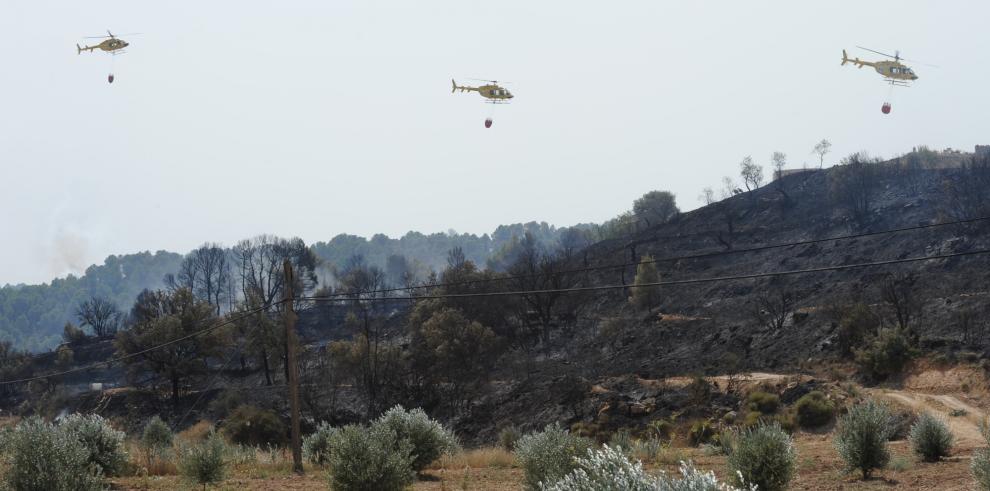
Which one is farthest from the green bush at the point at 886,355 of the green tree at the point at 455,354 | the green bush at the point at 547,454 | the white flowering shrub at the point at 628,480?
the white flowering shrub at the point at 628,480

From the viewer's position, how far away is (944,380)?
47.7m

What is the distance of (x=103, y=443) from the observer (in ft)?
71.0

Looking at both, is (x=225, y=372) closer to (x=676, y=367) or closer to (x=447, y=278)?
(x=447, y=278)

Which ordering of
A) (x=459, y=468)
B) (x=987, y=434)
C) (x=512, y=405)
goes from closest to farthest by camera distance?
1. (x=987, y=434)
2. (x=459, y=468)
3. (x=512, y=405)

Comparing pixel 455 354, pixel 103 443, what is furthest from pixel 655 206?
pixel 103 443

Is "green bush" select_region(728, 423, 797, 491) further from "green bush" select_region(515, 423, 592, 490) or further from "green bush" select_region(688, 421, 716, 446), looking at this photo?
"green bush" select_region(688, 421, 716, 446)

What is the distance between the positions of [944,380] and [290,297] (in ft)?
123

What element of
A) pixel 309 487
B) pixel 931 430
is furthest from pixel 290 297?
pixel 931 430

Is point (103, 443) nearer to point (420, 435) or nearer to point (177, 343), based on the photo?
point (420, 435)

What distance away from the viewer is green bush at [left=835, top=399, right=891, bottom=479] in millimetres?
18969

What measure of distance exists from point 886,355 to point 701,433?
16.7 meters

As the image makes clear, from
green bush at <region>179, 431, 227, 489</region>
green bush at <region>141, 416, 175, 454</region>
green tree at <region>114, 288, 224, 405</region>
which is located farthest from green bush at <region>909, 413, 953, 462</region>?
green tree at <region>114, 288, 224, 405</region>

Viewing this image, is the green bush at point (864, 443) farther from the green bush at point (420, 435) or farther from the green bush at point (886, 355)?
the green bush at point (886, 355)

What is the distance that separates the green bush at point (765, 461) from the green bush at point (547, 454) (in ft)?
9.50
